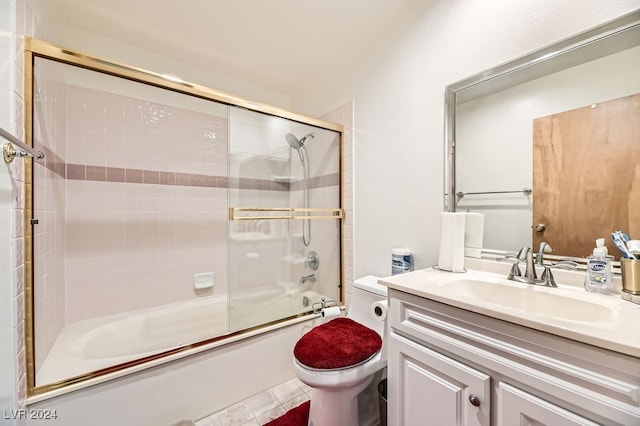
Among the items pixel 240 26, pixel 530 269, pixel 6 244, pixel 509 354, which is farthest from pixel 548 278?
pixel 240 26

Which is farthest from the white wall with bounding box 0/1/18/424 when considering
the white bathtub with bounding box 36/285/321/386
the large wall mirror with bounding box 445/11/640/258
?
the large wall mirror with bounding box 445/11/640/258

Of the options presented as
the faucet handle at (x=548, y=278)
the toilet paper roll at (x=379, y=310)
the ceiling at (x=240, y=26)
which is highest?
the ceiling at (x=240, y=26)

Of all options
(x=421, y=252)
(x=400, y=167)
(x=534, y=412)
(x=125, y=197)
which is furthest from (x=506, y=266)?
(x=125, y=197)

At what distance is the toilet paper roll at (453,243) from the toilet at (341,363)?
401 millimetres

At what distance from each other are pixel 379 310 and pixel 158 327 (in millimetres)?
1640

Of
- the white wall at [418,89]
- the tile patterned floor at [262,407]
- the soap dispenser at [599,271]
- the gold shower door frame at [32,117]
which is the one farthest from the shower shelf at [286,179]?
the soap dispenser at [599,271]

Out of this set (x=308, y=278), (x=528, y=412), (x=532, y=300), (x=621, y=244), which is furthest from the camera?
(x=308, y=278)

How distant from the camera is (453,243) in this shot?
125 cm

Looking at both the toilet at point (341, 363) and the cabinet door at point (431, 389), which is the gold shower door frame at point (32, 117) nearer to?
the toilet at point (341, 363)

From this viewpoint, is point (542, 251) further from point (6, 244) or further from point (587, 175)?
point (6, 244)

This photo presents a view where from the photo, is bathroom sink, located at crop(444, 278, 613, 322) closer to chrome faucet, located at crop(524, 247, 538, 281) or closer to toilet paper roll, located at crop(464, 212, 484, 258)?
chrome faucet, located at crop(524, 247, 538, 281)

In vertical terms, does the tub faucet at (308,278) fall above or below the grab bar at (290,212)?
below

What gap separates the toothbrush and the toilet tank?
36.8 inches

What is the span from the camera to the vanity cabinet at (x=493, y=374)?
0.58m
